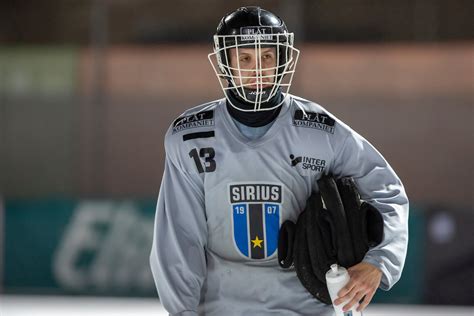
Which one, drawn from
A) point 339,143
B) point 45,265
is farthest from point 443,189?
point 339,143

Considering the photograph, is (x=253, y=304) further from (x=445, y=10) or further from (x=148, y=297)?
(x=445, y=10)

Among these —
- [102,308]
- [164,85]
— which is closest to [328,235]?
[102,308]

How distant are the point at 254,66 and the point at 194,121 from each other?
10.1 inches

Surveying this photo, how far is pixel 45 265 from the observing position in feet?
29.2

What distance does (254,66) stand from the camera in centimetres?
285

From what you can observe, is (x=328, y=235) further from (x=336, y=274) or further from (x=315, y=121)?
(x=315, y=121)

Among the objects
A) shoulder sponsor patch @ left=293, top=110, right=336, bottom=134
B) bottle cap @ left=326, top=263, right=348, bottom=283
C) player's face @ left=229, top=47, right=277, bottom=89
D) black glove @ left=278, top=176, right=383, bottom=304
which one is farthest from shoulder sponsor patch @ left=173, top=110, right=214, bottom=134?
bottle cap @ left=326, top=263, right=348, bottom=283

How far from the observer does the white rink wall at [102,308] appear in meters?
7.46

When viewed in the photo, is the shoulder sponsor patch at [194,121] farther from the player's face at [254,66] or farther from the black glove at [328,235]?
the black glove at [328,235]

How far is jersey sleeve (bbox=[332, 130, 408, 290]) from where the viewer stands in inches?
107

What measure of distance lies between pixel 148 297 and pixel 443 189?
10.2 feet

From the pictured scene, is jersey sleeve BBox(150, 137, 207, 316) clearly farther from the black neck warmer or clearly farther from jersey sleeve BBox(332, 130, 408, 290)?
jersey sleeve BBox(332, 130, 408, 290)

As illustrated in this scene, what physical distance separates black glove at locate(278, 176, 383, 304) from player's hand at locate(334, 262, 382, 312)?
57 millimetres

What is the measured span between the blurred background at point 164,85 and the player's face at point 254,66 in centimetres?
632
